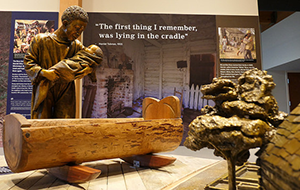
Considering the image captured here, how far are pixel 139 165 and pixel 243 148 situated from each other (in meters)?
1.71

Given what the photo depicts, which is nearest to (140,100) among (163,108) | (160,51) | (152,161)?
(160,51)

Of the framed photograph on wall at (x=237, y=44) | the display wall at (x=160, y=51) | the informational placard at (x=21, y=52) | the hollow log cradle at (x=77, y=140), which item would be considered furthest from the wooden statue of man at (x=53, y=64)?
the framed photograph on wall at (x=237, y=44)

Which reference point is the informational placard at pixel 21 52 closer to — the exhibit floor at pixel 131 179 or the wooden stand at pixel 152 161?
the exhibit floor at pixel 131 179

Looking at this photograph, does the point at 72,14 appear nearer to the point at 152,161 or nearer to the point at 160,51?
the point at 152,161

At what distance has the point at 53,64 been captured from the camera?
2717 millimetres

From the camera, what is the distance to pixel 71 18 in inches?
101

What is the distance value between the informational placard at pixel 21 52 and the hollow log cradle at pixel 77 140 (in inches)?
98.5

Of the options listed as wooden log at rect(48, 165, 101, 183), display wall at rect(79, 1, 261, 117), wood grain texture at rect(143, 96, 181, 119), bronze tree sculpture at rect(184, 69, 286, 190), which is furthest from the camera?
display wall at rect(79, 1, 261, 117)

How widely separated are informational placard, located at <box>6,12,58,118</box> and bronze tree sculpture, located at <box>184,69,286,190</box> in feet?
12.8

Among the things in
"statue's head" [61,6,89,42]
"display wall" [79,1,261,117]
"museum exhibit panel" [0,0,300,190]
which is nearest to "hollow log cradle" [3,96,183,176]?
"museum exhibit panel" [0,0,300,190]

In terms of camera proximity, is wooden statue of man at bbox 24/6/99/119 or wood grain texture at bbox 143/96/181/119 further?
wood grain texture at bbox 143/96/181/119

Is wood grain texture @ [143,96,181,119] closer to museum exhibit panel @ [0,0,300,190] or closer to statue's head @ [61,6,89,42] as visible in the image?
museum exhibit panel @ [0,0,300,190]

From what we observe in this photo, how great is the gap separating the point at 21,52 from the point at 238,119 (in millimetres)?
4442

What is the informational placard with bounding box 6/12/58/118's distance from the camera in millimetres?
4305
